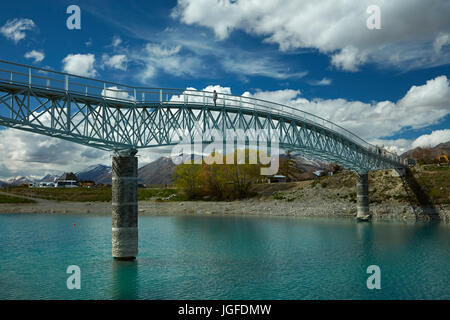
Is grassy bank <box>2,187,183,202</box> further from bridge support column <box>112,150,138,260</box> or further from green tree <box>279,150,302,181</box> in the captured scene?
bridge support column <box>112,150,138,260</box>

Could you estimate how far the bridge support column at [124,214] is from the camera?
1221 inches

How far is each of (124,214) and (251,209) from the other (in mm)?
51399

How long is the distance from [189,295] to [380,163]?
204 ft

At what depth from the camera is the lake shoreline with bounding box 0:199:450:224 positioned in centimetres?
6769

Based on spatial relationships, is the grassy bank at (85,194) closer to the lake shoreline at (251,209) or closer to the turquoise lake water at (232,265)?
the lake shoreline at (251,209)

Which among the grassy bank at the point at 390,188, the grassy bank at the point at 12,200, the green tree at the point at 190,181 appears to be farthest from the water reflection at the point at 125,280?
the grassy bank at the point at 12,200

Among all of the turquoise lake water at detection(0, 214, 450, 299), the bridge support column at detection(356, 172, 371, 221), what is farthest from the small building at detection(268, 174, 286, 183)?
the turquoise lake water at detection(0, 214, 450, 299)

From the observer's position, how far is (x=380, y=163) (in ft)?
244

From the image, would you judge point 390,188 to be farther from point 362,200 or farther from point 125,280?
point 125,280

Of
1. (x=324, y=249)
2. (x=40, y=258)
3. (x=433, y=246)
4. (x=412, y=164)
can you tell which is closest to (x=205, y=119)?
(x=324, y=249)

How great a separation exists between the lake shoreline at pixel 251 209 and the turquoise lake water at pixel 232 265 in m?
20.0

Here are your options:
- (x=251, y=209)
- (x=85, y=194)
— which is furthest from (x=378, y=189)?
(x=85, y=194)

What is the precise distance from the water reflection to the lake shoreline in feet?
162

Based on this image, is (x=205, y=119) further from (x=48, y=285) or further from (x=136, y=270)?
(x=48, y=285)
